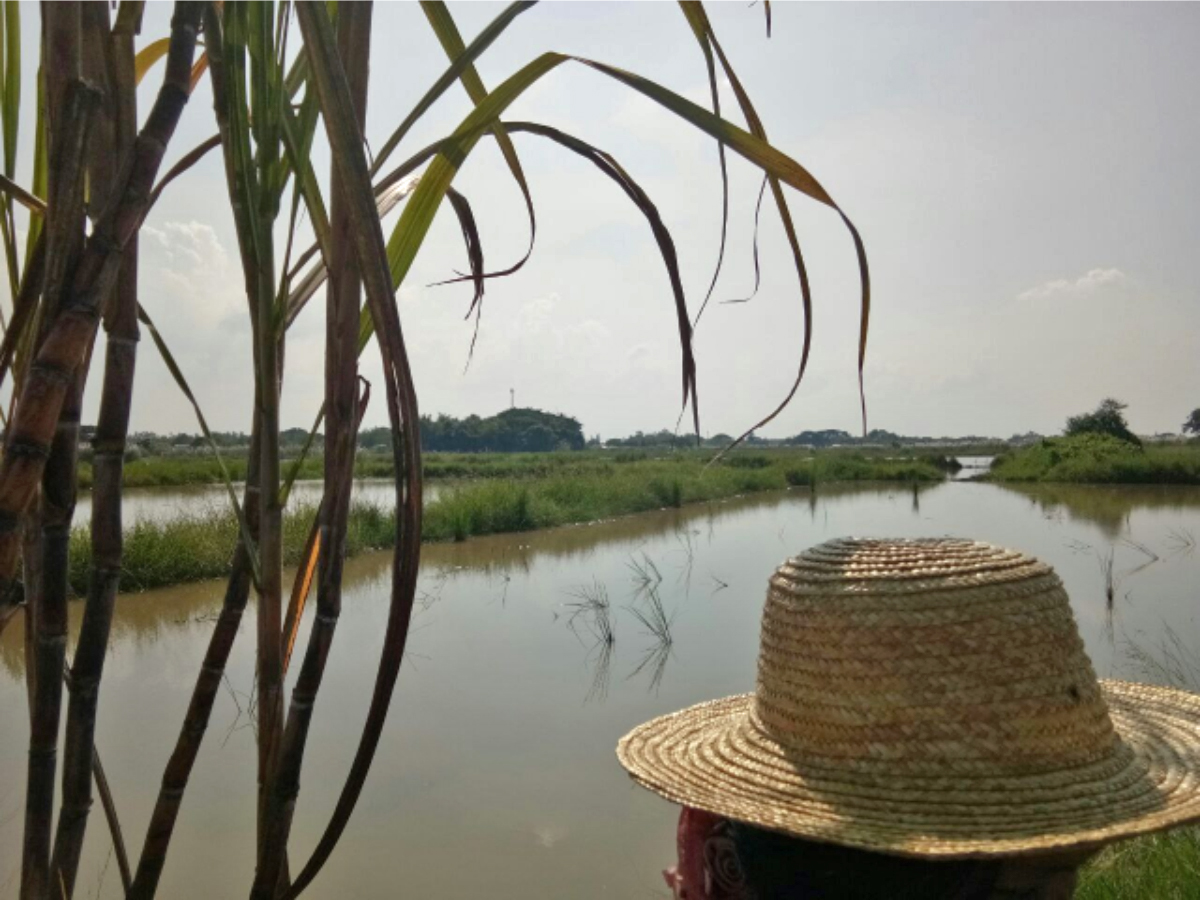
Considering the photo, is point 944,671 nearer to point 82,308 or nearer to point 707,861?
point 707,861

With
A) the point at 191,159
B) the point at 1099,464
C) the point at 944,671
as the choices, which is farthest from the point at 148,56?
the point at 1099,464

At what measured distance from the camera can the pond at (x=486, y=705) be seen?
8.14 feet

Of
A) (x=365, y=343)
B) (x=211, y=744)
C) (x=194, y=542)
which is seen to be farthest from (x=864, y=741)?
(x=194, y=542)

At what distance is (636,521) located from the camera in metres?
11.4

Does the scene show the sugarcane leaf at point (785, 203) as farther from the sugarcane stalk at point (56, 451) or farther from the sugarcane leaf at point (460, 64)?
the sugarcane stalk at point (56, 451)

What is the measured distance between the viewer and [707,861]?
89cm

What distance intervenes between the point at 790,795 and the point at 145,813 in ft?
8.43

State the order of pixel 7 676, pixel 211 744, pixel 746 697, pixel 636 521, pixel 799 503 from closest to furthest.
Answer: pixel 746 697, pixel 211 744, pixel 7 676, pixel 636 521, pixel 799 503

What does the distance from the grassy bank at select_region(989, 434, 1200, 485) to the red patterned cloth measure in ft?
55.1

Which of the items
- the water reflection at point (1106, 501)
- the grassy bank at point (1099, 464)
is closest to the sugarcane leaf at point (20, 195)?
the water reflection at point (1106, 501)

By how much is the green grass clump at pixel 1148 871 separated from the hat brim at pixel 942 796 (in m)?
0.92

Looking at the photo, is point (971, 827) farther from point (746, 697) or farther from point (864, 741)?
point (746, 697)

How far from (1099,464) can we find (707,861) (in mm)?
17573

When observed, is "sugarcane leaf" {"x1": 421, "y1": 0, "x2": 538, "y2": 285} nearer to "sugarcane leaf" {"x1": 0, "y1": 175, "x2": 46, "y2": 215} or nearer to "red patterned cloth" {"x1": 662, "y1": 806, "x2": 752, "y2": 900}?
"sugarcane leaf" {"x1": 0, "y1": 175, "x2": 46, "y2": 215}
